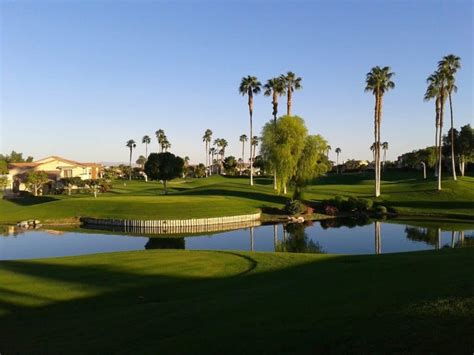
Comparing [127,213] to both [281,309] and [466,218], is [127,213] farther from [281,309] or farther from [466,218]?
[281,309]

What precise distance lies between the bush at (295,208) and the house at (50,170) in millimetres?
56481

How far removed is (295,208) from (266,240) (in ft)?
54.5

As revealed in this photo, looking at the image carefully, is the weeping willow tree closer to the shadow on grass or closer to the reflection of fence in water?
the reflection of fence in water

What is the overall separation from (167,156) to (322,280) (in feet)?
206

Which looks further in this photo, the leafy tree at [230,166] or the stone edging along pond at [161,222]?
the leafy tree at [230,166]

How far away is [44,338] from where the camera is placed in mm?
11375

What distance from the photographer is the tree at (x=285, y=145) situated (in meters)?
62.3

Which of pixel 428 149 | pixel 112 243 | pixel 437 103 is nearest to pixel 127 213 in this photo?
pixel 112 243

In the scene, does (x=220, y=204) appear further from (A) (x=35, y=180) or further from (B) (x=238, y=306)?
(B) (x=238, y=306)

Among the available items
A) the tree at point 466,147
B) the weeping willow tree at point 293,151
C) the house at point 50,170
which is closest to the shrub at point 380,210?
the weeping willow tree at point 293,151

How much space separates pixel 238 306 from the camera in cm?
1251

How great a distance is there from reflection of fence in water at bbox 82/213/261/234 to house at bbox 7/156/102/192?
47.8m

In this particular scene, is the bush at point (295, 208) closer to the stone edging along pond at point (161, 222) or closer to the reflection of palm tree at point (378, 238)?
the stone edging along pond at point (161, 222)

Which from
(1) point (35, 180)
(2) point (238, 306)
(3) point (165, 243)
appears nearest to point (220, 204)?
(3) point (165, 243)
